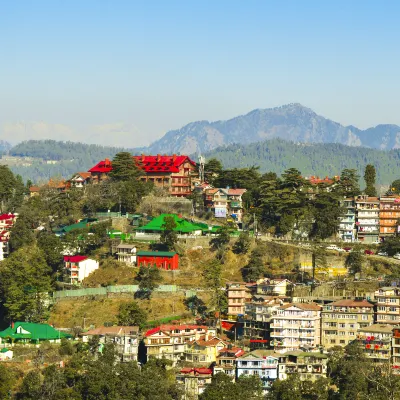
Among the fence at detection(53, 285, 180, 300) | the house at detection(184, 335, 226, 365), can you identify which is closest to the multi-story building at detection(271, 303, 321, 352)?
the house at detection(184, 335, 226, 365)

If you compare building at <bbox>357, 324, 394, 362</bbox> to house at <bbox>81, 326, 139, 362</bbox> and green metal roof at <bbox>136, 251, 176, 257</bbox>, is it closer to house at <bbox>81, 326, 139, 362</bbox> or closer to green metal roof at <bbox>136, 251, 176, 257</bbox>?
house at <bbox>81, 326, 139, 362</bbox>

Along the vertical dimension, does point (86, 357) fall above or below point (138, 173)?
below

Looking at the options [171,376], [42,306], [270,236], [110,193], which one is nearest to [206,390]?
[171,376]

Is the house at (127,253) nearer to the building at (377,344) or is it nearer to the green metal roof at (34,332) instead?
the green metal roof at (34,332)

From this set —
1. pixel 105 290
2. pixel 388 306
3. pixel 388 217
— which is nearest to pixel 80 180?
pixel 105 290

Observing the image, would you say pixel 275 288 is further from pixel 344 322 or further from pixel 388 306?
pixel 388 306

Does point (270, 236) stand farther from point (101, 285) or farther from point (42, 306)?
point (42, 306)
